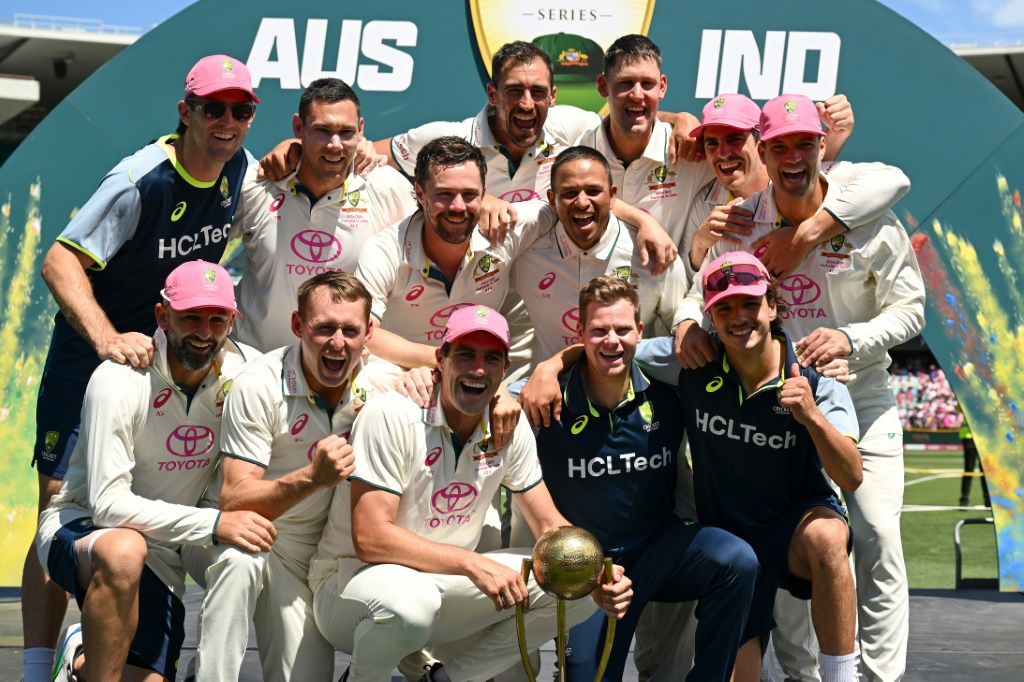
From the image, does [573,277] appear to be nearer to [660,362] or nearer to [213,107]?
[660,362]

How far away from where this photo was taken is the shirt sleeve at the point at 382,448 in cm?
426

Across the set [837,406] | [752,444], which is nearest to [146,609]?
[752,444]

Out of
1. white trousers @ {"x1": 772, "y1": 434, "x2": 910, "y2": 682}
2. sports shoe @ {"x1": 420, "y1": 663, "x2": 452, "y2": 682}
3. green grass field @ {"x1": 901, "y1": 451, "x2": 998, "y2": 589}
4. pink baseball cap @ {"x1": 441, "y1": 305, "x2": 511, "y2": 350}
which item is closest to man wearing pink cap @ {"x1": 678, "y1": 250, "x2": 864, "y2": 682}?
white trousers @ {"x1": 772, "y1": 434, "x2": 910, "y2": 682}

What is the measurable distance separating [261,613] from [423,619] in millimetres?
796

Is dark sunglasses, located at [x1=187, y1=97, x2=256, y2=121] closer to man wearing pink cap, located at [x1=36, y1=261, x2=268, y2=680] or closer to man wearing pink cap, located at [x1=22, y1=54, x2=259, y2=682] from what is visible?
man wearing pink cap, located at [x1=22, y1=54, x2=259, y2=682]

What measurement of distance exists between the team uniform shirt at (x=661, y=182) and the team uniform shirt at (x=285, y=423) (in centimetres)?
185

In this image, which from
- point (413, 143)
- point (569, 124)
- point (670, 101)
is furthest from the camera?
point (670, 101)

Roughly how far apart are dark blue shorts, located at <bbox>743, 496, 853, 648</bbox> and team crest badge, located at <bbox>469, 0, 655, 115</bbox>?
347 centimetres

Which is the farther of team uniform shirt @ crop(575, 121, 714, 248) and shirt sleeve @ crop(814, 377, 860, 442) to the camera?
team uniform shirt @ crop(575, 121, 714, 248)

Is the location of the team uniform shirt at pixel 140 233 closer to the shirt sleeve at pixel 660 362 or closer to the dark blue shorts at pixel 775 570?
the shirt sleeve at pixel 660 362

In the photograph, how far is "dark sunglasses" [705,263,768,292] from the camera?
4.49 meters

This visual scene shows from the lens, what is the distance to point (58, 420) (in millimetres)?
5059

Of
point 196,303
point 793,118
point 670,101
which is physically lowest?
point 196,303

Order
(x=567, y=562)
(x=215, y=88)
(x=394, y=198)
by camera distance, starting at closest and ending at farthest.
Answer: (x=567, y=562) → (x=215, y=88) → (x=394, y=198)
